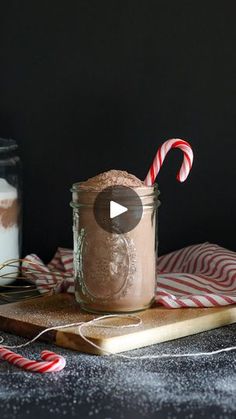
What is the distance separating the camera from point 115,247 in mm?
1219

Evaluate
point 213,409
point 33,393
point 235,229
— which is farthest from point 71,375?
point 235,229

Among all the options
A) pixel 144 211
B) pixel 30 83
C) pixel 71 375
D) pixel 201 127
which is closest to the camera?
pixel 71 375

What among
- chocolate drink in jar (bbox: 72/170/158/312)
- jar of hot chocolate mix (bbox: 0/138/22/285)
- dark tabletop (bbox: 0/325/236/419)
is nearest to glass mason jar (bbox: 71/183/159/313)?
chocolate drink in jar (bbox: 72/170/158/312)

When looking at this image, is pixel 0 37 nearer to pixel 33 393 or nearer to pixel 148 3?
pixel 148 3

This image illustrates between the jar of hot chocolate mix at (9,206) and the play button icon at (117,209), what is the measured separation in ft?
0.98

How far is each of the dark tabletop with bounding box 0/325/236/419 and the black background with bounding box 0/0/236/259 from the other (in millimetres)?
547

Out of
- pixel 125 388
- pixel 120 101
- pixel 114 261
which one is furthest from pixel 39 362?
pixel 120 101

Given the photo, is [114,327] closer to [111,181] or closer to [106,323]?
[106,323]

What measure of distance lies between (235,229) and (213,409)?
0.75 metres

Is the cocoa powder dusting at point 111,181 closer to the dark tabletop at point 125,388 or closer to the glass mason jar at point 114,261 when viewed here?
the glass mason jar at point 114,261

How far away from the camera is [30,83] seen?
170 cm

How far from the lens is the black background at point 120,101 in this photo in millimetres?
1588

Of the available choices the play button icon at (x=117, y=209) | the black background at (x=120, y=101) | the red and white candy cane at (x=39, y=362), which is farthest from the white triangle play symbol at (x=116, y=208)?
the black background at (x=120, y=101)

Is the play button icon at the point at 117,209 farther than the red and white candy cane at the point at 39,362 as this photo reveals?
Yes
